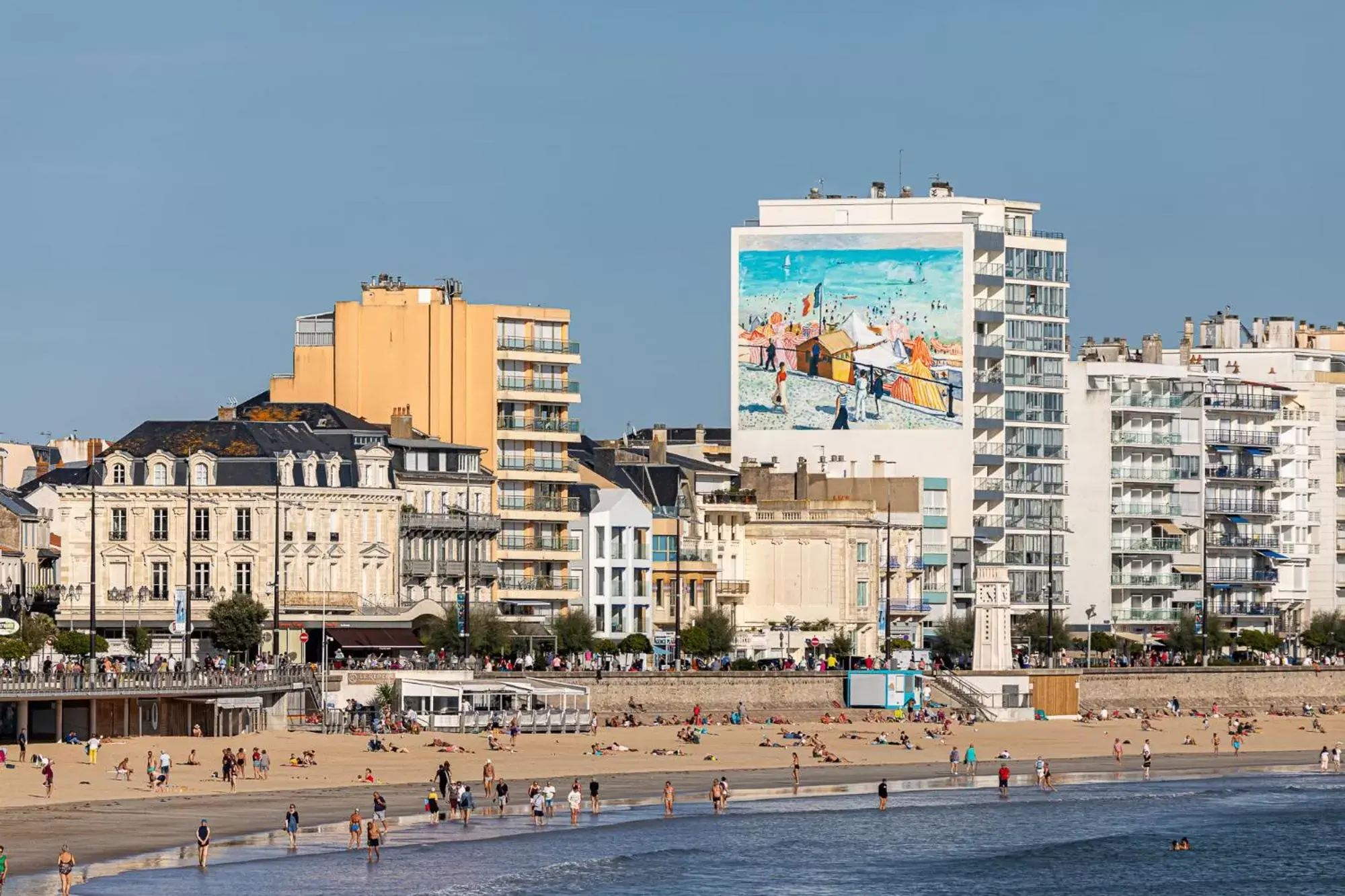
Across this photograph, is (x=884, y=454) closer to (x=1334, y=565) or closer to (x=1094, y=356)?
(x=1094, y=356)

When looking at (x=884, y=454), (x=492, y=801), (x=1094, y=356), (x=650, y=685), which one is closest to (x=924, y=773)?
(x=650, y=685)

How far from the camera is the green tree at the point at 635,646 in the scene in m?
120

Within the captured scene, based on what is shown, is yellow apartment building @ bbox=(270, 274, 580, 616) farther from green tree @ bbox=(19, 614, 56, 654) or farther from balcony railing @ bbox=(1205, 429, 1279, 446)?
balcony railing @ bbox=(1205, 429, 1279, 446)

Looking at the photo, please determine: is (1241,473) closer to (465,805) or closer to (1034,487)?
(1034,487)

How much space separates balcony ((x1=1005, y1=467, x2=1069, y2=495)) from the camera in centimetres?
15450

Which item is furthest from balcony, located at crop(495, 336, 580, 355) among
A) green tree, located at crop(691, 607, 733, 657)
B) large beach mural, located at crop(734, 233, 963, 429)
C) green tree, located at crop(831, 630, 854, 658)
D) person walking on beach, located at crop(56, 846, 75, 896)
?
person walking on beach, located at crop(56, 846, 75, 896)

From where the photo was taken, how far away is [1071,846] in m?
82.4

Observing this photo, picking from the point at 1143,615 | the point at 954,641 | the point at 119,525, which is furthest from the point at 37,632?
the point at 1143,615

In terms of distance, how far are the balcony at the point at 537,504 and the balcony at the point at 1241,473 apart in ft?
158

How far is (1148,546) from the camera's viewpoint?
6265 inches

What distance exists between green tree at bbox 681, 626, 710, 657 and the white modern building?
231 centimetres

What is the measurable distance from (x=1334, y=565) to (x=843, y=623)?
152 feet

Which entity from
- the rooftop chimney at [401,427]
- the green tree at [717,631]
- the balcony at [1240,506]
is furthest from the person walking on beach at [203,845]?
the balcony at [1240,506]

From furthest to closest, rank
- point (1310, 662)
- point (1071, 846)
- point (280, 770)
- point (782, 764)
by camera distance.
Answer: point (1310, 662)
point (782, 764)
point (280, 770)
point (1071, 846)
